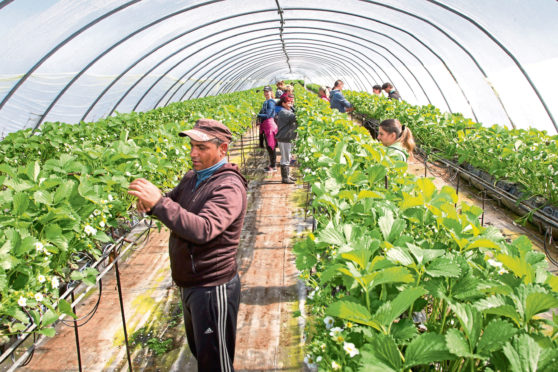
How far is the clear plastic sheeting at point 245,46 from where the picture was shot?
6.47 meters

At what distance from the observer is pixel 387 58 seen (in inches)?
551

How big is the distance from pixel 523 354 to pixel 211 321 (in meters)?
1.73

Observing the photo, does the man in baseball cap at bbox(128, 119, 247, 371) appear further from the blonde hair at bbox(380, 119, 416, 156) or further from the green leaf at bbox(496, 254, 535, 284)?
the blonde hair at bbox(380, 119, 416, 156)

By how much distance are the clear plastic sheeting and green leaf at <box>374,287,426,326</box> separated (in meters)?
5.97

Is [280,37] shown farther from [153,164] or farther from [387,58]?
[153,164]

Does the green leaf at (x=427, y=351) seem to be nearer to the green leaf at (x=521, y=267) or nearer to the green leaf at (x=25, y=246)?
the green leaf at (x=521, y=267)

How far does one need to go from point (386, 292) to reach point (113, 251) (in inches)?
84.0

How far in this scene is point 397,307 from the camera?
3.37 ft

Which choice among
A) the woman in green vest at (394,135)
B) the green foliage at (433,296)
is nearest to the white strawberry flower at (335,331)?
the green foliage at (433,296)

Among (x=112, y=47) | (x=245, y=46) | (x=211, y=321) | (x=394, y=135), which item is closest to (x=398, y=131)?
(x=394, y=135)

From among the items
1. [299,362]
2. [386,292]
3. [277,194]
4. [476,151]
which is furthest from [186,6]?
[386,292]

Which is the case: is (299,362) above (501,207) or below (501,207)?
below

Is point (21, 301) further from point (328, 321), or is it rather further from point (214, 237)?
point (328, 321)

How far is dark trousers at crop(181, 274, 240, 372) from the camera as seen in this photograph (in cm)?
225
